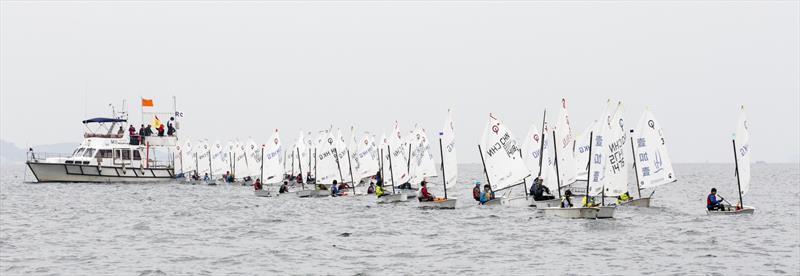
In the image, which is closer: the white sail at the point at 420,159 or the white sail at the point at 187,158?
the white sail at the point at 420,159

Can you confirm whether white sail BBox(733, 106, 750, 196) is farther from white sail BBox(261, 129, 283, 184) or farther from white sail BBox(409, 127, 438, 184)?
white sail BBox(261, 129, 283, 184)

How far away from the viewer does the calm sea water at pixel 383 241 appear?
28.7 m

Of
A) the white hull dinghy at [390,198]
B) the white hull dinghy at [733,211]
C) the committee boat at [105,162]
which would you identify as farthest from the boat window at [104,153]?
the white hull dinghy at [733,211]

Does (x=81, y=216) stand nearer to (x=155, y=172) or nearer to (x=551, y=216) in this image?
(x=551, y=216)

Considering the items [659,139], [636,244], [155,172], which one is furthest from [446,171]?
[155,172]

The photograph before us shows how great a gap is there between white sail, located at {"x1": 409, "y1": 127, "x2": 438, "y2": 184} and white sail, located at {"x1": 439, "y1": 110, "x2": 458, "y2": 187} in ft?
15.7

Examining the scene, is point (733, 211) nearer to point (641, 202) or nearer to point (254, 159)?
point (641, 202)

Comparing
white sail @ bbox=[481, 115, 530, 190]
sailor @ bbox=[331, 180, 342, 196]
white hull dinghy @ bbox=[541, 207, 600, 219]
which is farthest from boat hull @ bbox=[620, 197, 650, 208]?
sailor @ bbox=[331, 180, 342, 196]

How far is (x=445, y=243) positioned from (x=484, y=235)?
10.1 feet

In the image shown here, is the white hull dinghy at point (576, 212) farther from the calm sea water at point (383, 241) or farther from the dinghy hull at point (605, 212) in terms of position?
the calm sea water at point (383, 241)

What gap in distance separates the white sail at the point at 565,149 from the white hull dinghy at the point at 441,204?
6892 millimetres

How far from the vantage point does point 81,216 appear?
47.6 m

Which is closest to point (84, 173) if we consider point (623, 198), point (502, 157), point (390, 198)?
A: point (390, 198)

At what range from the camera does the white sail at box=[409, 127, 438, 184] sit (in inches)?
2608
